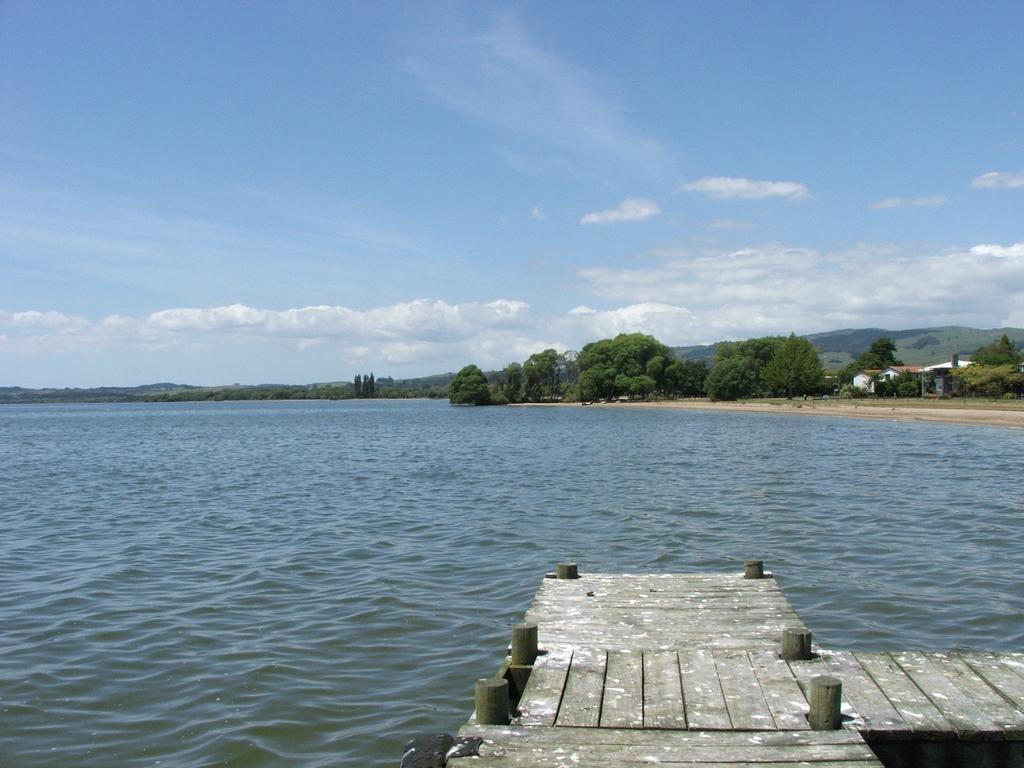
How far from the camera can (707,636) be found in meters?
7.94

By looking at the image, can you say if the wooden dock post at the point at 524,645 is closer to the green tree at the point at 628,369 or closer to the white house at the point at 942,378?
the white house at the point at 942,378

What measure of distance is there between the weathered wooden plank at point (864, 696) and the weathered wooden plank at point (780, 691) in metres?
0.38

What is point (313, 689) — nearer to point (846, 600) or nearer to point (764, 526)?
point (846, 600)

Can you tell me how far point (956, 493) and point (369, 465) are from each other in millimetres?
25531

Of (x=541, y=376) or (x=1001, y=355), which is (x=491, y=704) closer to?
(x=1001, y=355)

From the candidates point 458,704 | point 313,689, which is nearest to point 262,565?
point 313,689

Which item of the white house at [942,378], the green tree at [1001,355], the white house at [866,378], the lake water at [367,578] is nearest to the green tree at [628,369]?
the white house at [866,378]

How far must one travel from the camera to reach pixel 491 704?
5797 millimetres

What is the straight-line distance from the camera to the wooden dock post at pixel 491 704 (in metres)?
5.80

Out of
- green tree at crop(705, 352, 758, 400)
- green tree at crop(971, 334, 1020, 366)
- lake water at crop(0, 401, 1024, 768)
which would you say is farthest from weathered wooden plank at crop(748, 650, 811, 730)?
green tree at crop(971, 334, 1020, 366)

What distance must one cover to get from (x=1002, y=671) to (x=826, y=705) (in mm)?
2306

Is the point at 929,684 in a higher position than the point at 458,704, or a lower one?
higher

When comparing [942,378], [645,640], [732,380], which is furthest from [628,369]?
[645,640]

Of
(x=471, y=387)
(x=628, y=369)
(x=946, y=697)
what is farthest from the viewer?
(x=471, y=387)
